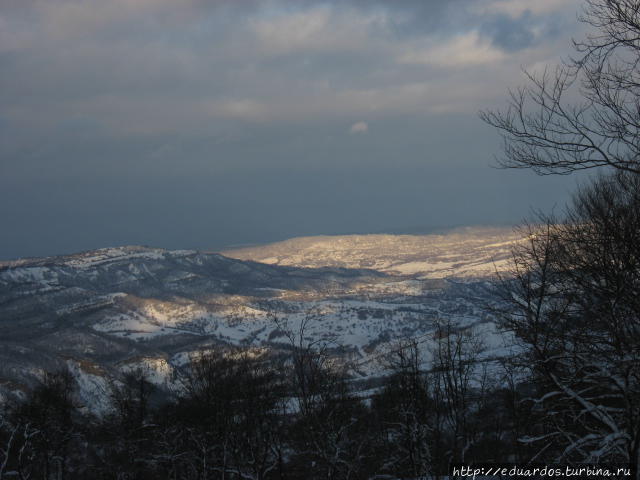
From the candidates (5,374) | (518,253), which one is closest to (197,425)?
(518,253)

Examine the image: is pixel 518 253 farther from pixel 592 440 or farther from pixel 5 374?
pixel 5 374

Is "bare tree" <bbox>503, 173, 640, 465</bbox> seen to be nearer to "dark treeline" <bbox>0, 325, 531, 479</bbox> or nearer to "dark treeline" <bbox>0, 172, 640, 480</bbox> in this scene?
"dark treeline" <bbox>0, 172, 640, 480</bbox>

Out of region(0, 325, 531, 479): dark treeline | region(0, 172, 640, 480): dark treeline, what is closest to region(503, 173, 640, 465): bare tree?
region(0, 172, 640, 480): dark treeline

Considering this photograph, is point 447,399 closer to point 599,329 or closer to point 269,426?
point 599,329

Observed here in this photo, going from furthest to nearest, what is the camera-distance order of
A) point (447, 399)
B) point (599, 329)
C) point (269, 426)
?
point (269, 426), point (447, 399), point (599, 329)

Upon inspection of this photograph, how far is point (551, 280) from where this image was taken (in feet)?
45.5

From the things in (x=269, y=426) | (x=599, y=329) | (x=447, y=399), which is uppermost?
(x=599, y=329)

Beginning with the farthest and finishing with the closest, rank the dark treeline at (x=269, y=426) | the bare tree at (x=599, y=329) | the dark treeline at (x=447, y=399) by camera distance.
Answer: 1. the dark treeline at (x=269, y=426)
2. the dark treeline at (x=447, y=399)
3. the bare tree at (x=599, y=329)

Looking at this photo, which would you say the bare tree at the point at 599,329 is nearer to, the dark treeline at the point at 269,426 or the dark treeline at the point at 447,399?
the dark treeline at the point at 447,399

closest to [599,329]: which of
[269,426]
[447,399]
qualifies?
[447,399]

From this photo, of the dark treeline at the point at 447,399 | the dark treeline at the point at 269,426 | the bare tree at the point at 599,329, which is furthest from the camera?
the dark treeline at the point at 269,426

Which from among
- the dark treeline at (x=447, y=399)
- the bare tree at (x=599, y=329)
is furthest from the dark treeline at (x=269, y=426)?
the bare tree at (x=599, y=329)

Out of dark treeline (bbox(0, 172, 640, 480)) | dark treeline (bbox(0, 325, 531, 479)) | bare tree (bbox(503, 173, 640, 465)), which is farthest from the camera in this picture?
dark treeline (bbox(0, 325, 531, 479))

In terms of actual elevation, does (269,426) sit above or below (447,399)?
below
